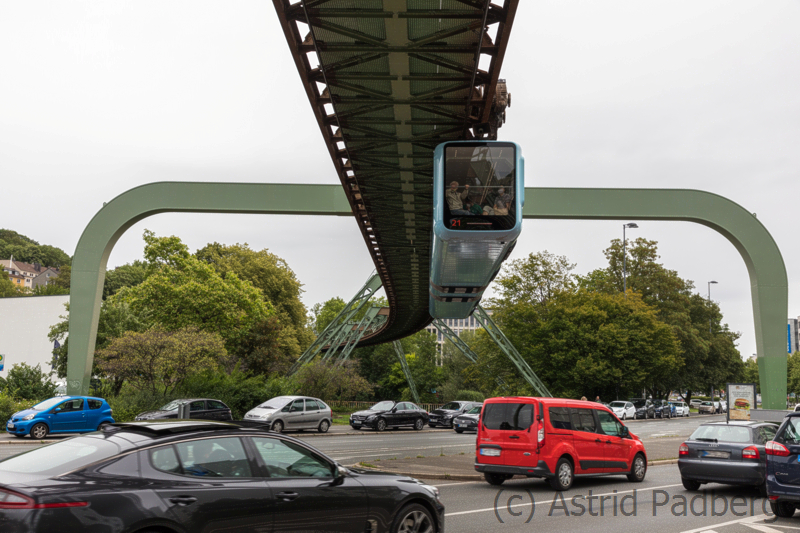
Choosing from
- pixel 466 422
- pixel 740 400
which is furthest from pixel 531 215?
pixel 466 422

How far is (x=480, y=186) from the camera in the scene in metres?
15.2

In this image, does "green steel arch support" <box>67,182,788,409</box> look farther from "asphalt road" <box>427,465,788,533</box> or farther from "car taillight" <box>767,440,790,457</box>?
"car taillight" <box>767,440,790,457</box>

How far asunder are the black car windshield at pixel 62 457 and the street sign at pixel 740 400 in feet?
76.1

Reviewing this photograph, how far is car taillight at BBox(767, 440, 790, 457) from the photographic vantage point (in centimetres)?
997

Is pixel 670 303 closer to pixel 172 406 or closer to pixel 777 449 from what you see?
pixel 172 406

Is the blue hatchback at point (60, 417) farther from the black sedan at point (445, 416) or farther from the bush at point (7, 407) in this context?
the black sedan at point (445, 416)

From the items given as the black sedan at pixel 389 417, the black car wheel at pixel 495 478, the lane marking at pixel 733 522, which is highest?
the lane marking at pixel 733 522

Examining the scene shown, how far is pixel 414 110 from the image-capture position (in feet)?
47.0

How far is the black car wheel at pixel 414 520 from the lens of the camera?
6.74 meters

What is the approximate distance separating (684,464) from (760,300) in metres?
16.3

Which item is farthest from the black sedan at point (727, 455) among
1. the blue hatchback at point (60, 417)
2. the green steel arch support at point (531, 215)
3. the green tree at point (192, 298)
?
the green tree at point (192, 298)

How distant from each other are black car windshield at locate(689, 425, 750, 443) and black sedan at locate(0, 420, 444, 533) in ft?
28.6

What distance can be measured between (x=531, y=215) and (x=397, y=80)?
643 inches

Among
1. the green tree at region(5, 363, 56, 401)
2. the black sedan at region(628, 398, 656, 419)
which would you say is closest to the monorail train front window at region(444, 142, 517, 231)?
the green tree at region(5, 363, 56, 401)
